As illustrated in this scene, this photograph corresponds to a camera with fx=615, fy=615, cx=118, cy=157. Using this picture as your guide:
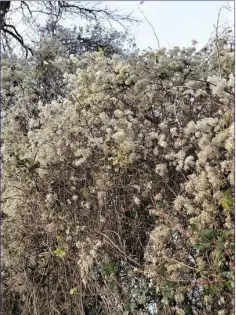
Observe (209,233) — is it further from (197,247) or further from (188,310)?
(188,310)

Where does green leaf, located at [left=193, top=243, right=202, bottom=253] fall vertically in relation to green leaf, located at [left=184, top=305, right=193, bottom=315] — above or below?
above

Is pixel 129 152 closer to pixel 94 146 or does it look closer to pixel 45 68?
pixel 94 146

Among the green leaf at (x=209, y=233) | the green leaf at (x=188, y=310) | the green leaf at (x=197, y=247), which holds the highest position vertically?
the green leaf at (x=209, y=233)

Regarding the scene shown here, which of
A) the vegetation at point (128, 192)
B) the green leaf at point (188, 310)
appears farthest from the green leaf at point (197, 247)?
the green leaf at point (188, 310)

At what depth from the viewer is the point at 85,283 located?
379cm

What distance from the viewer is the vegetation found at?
3.01m

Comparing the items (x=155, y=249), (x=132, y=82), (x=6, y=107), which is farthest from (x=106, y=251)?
(x=6, y=107)

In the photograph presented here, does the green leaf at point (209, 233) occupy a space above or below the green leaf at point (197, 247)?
above

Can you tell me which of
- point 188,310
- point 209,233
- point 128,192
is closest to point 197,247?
point 209,233

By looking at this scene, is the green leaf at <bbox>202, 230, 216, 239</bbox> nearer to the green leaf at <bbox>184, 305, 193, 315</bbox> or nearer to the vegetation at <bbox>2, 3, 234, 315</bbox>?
the vegetation at <bbox>2, 3, 234, 315</bbox>

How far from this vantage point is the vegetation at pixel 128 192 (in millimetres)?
3008

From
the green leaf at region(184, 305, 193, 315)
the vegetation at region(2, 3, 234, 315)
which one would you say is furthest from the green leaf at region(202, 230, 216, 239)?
the green leaf at region(184, 305, 193, 315)

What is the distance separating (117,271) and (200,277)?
2.64 ft

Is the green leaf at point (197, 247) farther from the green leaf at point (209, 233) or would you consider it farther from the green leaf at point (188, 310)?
the green leaf at point (188, 310)
